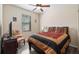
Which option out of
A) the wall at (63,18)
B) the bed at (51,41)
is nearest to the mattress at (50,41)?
the bed at (51,41)

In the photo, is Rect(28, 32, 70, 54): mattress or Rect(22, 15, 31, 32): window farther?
Rect(22, 15, 31, 32): window

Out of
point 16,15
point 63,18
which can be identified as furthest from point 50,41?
point 16,15

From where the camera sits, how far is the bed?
1609mm

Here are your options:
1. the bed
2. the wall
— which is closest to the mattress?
the bed

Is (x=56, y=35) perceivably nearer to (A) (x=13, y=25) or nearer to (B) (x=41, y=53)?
(B) (x=41, y=53)

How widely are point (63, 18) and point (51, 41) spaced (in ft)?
1.30

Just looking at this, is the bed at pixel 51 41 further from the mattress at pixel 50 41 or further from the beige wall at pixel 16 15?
the beige wall at pixel 16 15

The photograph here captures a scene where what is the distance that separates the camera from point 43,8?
173cm

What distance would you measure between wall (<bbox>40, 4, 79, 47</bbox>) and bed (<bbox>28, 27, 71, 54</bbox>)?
0.24ft

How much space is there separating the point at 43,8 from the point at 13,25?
51 cm

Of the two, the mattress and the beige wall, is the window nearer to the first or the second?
the beige wall

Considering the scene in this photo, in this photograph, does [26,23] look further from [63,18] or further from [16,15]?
[63,18]

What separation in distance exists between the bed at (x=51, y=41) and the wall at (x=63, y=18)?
7cm

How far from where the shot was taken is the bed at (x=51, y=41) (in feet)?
5.28
